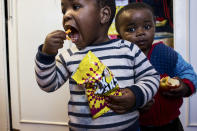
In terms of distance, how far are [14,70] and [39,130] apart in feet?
1.86

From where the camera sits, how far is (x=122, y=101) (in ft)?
1.49

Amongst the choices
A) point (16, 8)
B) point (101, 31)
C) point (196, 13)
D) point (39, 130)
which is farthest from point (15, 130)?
point (196, 13)

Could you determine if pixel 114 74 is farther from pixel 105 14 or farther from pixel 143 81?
pixel 105 14

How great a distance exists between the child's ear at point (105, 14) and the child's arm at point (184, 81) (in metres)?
0.30

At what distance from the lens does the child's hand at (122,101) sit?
45 centimetres

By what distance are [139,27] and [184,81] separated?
243 millimetres

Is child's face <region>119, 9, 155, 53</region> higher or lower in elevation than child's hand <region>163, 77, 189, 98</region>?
higher

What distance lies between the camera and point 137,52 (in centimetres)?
53

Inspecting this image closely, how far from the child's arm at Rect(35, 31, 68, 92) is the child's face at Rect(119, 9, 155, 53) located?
0.27 metres

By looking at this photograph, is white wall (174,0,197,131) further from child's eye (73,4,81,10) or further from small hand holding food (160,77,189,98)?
child's eye (73,4,81,10)

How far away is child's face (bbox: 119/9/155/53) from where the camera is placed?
63 cm

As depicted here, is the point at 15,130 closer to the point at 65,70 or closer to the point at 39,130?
the point at 39,130

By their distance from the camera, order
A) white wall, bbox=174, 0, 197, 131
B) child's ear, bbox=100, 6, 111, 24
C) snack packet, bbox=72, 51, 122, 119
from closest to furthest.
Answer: snack packet, bbox=72, 51, 122, 119 → child's ear, bbox=100, 6, 111, 24 → white wall, bbox=174, 0, 197, 131

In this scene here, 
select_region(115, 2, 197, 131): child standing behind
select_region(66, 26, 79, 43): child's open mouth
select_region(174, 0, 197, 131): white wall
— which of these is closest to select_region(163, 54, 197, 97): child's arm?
select_region(115, 2, 197, 131): child standing behind
